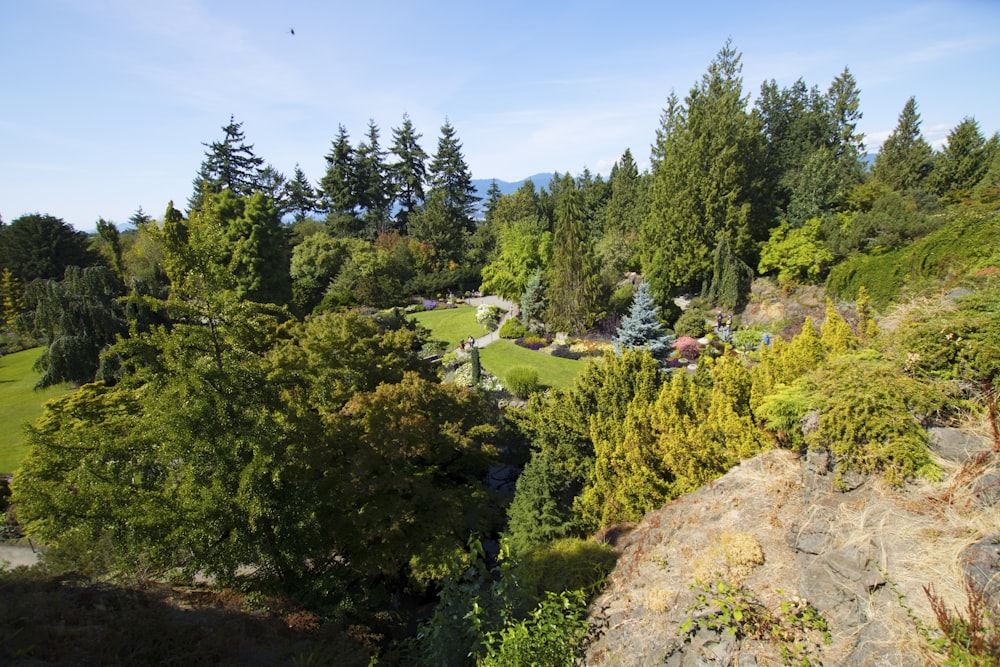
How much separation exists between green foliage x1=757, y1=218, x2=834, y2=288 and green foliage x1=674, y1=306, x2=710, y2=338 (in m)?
6.59

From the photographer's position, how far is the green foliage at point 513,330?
Result: 93.9 feet

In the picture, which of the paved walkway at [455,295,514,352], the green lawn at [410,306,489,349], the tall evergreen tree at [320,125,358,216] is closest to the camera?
the paved walkway at [455,295,514,352]

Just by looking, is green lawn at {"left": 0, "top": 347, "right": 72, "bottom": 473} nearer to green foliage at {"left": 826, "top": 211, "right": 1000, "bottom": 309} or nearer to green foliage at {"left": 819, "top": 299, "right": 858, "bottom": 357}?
green foliage at {"left": 819, "top": 299, "right": 858, "bottom": 357}

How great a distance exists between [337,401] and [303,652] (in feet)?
19.1

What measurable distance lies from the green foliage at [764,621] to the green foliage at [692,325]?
2302 cm

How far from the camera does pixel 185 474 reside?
7.47 m

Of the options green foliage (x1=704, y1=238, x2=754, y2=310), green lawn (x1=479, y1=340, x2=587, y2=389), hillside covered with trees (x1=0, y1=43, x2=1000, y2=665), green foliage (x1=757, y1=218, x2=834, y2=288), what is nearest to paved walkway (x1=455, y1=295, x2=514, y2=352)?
green lawn (x1=479, y1=340, x2=587, y2=389)

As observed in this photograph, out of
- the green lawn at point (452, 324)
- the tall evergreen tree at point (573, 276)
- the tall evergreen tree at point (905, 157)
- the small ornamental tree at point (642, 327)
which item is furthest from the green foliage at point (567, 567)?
the tall evergreen tree at point (905, 157)

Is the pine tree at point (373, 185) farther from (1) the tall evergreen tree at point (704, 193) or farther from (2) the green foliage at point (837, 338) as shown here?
(2) the green foliage at point (837, 338)

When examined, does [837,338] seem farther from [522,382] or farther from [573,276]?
[573,276]

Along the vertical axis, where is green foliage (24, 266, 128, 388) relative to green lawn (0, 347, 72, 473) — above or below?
above

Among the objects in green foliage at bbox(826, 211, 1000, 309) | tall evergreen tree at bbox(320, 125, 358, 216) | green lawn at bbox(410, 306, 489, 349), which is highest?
tall evergreen tree at bbox(320, 125, 358, 216)

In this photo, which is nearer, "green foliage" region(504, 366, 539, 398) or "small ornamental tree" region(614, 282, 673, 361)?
"green foliage" region(504, 366, 539, 398)

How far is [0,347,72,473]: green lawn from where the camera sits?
55.5ft
